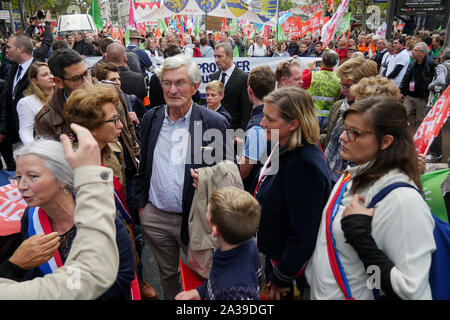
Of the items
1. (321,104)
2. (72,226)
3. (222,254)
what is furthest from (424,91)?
(72,226)

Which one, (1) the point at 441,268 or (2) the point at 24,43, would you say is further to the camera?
(2) the point at 24,43

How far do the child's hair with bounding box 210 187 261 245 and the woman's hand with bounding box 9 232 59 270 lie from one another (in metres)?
0.77

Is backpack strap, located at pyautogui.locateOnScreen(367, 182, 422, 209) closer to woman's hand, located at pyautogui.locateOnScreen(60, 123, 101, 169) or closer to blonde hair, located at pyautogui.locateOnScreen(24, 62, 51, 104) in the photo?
woman's hand, located at pyautogui.locateOnScreen(60, 123, 101, 169)

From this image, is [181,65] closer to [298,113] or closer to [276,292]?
[298,113]

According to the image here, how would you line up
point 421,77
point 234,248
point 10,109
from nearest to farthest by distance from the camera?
point 234,248, point 10,109, point 421,77

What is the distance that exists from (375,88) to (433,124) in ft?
1.70

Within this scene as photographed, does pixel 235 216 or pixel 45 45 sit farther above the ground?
pixel 45 45

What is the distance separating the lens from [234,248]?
1.67 meters

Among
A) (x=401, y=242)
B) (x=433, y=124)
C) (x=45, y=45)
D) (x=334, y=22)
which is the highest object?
(x=334, y=22)

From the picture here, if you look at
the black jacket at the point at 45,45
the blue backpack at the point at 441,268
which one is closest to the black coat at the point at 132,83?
the black jacket at the point at 45,45

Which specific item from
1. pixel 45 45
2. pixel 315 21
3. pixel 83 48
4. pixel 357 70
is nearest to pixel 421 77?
pixel 357 70

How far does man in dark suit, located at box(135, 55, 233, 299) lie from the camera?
237cm

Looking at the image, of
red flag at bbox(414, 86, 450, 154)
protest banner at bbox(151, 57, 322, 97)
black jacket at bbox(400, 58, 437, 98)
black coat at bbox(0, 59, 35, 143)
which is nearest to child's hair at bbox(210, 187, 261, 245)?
red flag at bbox(414, 86, 450, 154)

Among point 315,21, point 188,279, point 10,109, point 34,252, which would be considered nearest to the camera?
point 34,252
